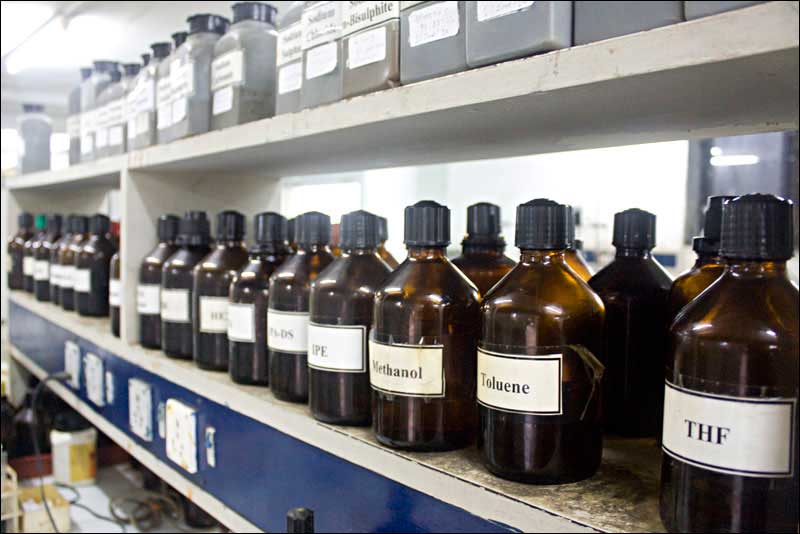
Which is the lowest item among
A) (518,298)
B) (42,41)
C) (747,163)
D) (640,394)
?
(640,394)

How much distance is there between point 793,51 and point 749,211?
0.38 feet

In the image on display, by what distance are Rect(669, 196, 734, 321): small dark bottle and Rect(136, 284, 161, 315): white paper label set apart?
1001mm

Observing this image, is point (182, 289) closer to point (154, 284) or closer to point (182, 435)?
point (154, 284)

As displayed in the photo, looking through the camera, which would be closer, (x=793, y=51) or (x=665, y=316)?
(x=793, y=51)

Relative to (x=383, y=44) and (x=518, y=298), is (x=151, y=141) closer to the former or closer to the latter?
(x=383, y=44)

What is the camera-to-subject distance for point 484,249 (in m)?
0.90

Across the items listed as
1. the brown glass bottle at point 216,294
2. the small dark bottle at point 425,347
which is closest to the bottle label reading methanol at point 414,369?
the small dark bottle at point 425,347

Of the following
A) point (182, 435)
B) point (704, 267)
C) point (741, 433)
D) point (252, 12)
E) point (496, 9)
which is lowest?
point (182, 435)

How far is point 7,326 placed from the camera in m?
2.58

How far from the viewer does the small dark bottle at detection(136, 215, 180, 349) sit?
1370 mm

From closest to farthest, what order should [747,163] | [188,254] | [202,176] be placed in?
[188,254] → [202,176] → [747,163]

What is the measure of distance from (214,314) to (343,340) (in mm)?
426

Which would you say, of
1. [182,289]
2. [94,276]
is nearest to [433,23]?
[182,289]

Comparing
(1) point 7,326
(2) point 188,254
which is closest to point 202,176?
(2) point 188,254
